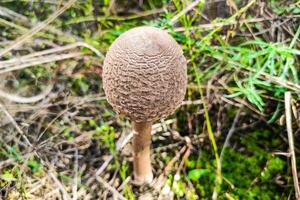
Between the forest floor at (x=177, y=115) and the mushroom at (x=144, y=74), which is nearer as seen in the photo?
the mushroom at (x=144, y=74)

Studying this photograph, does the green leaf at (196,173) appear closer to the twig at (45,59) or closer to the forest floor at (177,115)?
the forest floor at (177,115)

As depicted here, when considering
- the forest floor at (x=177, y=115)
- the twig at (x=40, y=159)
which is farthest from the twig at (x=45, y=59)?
the twig at (x=40, y=159)

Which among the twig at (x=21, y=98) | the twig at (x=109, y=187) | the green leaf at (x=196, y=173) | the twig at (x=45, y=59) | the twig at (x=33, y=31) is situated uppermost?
the twig at (x=33, y=31)

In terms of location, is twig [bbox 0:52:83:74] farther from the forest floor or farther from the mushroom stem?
the mushroom stem

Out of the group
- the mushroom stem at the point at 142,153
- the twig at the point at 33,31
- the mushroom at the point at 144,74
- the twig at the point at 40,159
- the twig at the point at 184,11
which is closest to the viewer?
the mushroom at the point at 144,74

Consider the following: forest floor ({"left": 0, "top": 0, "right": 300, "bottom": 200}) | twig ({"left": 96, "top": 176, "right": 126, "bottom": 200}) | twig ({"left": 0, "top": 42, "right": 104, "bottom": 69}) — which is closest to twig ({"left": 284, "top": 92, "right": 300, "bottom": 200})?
forest floor ({"left": 0, "top": 0, "right": 300, "bottom": 200})
